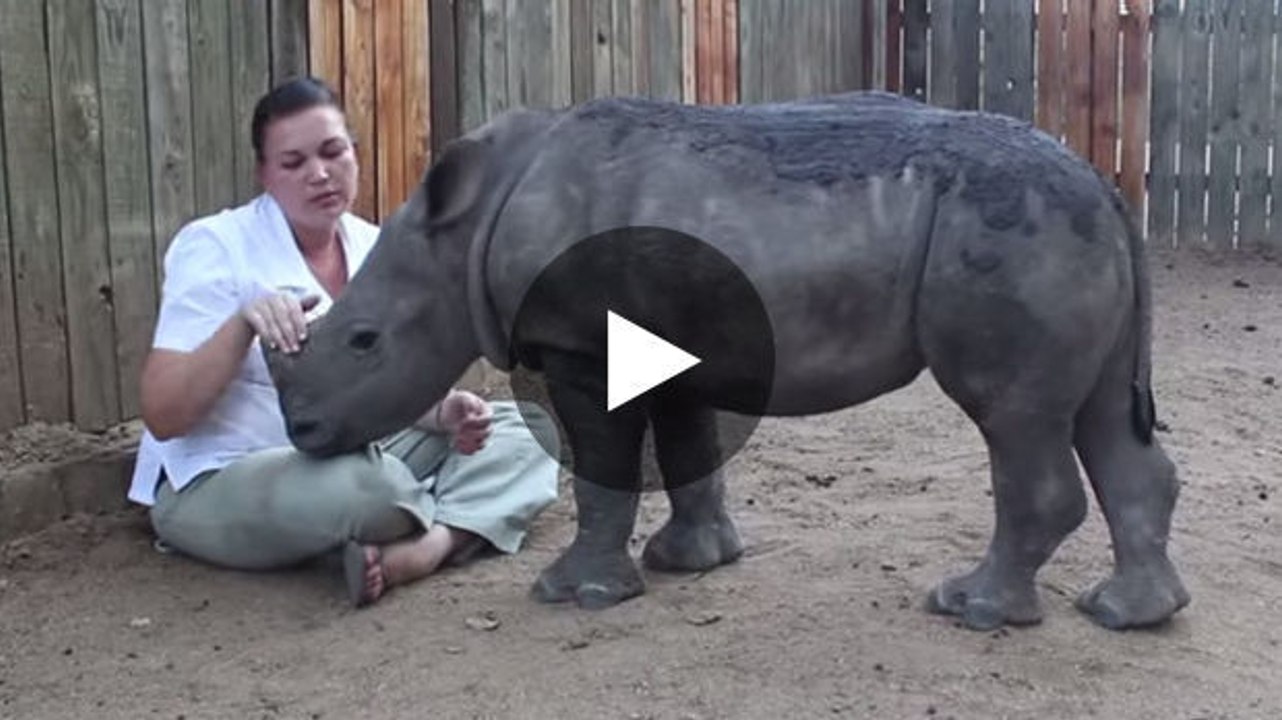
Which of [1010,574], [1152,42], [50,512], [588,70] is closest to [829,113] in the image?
[1010,574]

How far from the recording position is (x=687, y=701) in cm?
274

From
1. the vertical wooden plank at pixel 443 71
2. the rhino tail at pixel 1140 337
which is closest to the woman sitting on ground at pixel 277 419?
the rhino tail at pixel 1140 337

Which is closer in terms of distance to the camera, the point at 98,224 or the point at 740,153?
the point at 740,153

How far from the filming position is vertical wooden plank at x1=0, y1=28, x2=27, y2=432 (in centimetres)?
363

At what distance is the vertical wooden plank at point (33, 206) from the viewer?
3.64m

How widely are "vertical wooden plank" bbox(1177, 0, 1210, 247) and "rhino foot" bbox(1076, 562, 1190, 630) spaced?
22.5 ft

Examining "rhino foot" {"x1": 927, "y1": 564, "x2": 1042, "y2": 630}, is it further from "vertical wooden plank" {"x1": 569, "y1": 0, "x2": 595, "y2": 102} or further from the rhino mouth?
"vertical wooden plank" {"x1": 569, "y1": 0, "x2": 595, "y2": 102}

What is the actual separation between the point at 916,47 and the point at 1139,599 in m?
7.11

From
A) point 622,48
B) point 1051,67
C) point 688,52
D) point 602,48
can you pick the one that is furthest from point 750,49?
point 1051,67

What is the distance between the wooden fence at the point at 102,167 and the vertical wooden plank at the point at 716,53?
3099 mm

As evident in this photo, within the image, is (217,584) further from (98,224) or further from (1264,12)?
(1264,12)

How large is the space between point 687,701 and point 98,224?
79.7 inches

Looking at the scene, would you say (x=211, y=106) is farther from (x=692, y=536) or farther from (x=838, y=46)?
(x=838, y=46)

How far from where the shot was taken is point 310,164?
11.5ft
